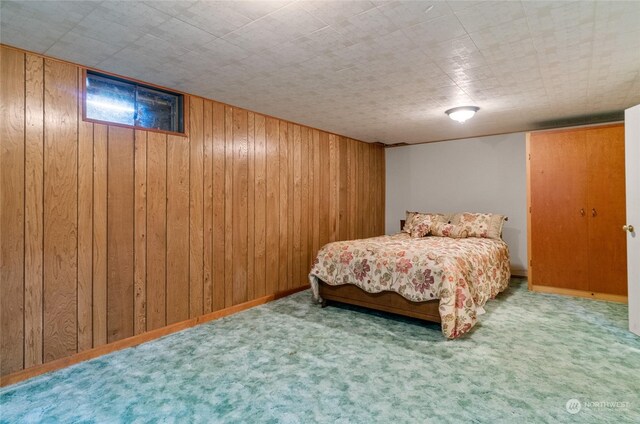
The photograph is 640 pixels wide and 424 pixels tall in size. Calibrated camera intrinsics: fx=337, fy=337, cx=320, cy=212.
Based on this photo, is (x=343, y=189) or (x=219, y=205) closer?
(x=219, y=205)

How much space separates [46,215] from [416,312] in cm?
295

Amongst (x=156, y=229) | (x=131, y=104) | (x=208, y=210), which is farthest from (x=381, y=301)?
(x=131, y=104)

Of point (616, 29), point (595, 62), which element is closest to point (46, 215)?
point (616, 29)

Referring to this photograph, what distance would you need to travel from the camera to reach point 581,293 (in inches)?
155

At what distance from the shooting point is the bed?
279 cm

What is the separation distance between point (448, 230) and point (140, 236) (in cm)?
361

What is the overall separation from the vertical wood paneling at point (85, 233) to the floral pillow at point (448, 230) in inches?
152

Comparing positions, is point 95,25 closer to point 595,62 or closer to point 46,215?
point 46,215

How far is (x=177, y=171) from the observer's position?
3039 millimetres

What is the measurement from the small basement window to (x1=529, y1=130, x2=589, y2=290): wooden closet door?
4.17 m

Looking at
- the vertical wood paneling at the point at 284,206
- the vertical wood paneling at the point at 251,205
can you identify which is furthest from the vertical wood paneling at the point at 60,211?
the vertical wood paneling at the point at 284,206

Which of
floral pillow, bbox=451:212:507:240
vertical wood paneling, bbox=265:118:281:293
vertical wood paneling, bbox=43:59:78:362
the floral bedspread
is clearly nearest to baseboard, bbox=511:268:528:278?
floral pillow, bbox=451:212:507:240

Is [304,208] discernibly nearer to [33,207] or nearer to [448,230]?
[448,230]

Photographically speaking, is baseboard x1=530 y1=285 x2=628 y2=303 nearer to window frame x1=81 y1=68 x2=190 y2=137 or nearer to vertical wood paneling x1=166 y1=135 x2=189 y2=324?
vertical wood paneling x1=166 y1=135 x2=189 y2=324
